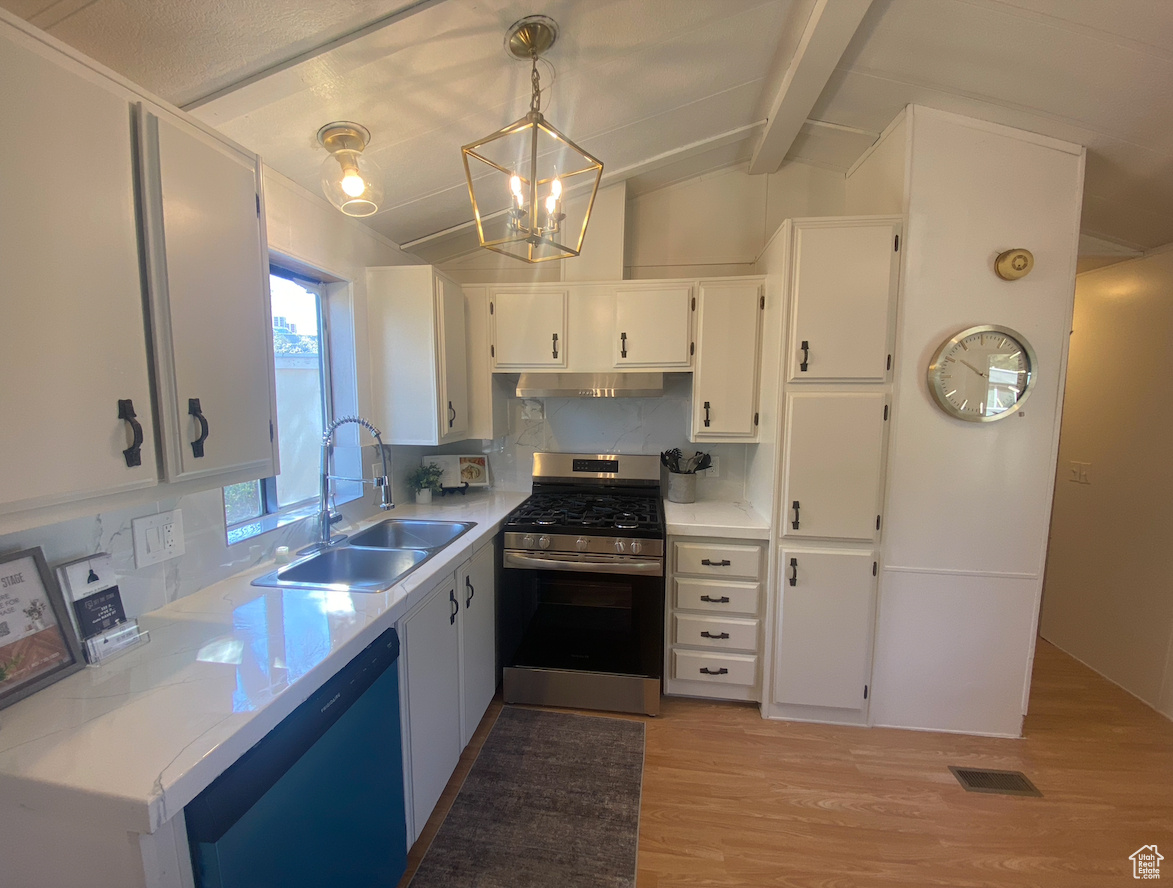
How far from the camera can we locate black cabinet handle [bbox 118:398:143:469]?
93 cm

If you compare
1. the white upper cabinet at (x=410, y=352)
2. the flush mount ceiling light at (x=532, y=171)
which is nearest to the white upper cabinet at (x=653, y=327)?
the flush mount ceiling light at (x=532, y=171)

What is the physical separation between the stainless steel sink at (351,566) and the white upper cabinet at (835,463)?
5.51 feet

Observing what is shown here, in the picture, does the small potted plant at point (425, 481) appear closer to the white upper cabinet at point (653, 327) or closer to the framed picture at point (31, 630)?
the white upper cabinet at point (653, 327)

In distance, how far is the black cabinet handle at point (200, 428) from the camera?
3.53 feet

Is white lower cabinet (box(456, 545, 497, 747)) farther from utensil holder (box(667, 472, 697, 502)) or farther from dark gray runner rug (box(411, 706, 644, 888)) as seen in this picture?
utensil holder (box(667, 472, 697, 502))

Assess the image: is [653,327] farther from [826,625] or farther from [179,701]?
[179,701]

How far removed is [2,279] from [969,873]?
298 centimetres

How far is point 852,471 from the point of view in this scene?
6.75 feet

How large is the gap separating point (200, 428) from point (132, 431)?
15 cm

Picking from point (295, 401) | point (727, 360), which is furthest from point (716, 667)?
point (295, 401)

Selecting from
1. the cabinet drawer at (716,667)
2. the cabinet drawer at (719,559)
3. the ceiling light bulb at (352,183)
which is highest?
the ceiling light bulb at (352,183)

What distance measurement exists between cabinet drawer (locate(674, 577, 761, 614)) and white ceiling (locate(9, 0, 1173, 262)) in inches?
87.0

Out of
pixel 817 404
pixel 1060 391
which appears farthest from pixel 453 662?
pixel 1060 391
